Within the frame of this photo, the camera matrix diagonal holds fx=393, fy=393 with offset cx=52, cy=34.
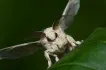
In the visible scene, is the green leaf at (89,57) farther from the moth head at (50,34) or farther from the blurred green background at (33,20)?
the blurred green background at (33,20)

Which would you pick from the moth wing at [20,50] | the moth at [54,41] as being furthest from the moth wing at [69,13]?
the moth wing at [20,50]

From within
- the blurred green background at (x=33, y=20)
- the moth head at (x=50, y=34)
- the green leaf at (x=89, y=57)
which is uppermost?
the blurred green background at (x=33, y=20)

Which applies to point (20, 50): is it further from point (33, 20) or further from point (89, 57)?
point (89, 57)

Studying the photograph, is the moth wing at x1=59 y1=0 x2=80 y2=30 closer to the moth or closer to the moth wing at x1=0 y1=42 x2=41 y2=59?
the moth

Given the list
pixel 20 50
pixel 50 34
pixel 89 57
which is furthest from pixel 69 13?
pixel 89 57

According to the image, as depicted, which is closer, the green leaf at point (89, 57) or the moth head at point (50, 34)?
the green leaf at point (89, 57)

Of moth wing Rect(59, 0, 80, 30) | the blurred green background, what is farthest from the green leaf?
the blurred green background
